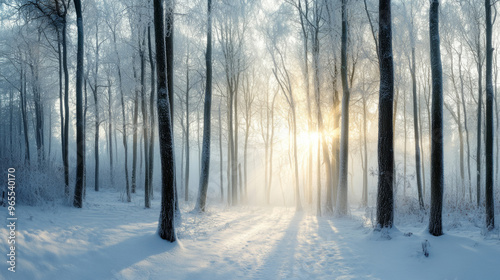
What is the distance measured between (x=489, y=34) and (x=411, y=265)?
6452 millimetres

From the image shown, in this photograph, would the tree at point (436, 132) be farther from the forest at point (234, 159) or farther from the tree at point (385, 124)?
the tree at point (385, 124)

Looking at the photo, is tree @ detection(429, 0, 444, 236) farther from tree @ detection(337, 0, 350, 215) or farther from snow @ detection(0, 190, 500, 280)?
tree @ detection(337, 0, 350, 215)

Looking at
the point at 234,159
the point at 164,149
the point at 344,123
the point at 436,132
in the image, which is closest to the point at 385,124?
the point at 436,132

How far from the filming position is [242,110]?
65.9 feet

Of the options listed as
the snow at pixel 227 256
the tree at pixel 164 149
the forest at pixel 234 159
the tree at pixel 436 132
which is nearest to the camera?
the snow at pixel 227 256

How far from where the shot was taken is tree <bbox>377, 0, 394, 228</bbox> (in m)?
6.44

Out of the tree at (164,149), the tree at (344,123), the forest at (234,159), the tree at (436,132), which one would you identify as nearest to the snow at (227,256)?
the forest at (234,159)

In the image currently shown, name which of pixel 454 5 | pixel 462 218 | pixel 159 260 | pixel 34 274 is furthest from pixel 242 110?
pixel 34 274

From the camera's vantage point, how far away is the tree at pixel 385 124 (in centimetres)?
644

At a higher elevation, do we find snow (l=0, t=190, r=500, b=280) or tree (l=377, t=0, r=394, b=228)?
tree (l=377, t=0, r=394, b=228)

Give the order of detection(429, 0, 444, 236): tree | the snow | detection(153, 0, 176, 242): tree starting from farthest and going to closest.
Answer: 1. detection(429, 0, 444, 236): tree
2. detection(153, 0, 176, 242): tree
3. the snow

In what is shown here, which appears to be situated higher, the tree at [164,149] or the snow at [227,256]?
the tree at [164,149]

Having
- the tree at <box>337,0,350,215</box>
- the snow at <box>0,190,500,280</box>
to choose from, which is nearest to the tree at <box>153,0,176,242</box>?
the snow at <box>0,190,500,280</box>

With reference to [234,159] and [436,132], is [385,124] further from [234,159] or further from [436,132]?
[234,159]
